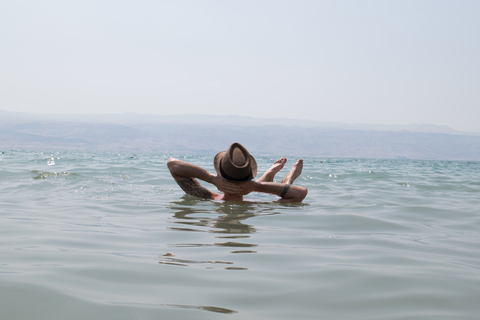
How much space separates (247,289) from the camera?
277cm

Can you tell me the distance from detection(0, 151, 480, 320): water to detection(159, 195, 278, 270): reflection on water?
14mm

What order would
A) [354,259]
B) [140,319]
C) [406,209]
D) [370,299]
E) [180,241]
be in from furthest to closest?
[406,209] < [180,241] < [354,259] < [370,299] < [140,319]

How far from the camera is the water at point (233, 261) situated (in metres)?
2.47

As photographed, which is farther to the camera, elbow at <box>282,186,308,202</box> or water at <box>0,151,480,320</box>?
elbow at <box>282,186,308,202</box>

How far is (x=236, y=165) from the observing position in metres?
6.27

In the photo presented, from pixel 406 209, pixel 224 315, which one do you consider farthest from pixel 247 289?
pixel 406 209

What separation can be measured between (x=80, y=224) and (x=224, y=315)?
122 inches

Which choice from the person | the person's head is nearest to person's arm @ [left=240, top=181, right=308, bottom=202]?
the person

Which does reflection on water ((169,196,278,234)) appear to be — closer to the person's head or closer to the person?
the person

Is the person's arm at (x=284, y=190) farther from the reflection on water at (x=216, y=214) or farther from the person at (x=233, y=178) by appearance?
the reflection on water at (x=216, y=214)

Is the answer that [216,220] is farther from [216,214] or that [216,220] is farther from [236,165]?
[236,165]

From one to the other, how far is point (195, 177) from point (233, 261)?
12.0 ft

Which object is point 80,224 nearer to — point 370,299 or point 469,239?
point 370,299

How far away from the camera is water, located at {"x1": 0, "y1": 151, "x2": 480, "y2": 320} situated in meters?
2.47
